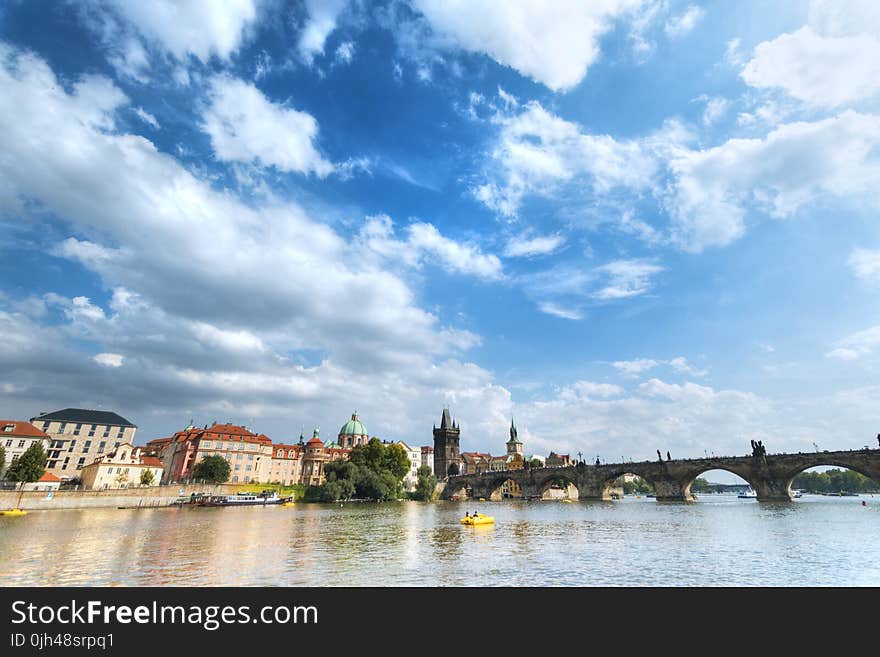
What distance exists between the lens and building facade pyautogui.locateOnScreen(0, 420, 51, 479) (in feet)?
286

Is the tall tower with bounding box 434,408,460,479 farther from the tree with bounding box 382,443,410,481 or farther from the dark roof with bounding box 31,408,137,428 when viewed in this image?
the dark roof with bounding box 31,408,137,428

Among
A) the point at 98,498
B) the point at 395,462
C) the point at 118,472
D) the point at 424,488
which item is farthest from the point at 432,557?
the point at 424,488

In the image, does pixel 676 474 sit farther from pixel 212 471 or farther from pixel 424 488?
pixel 212 471

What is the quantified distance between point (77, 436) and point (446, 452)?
127 metres

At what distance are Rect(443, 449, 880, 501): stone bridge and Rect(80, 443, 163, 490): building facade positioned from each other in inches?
3362

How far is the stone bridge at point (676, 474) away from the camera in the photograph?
256 feet

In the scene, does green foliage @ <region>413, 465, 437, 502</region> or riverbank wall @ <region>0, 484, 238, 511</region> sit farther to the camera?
green foliage @ <region>413, 465, 437, 502</region>

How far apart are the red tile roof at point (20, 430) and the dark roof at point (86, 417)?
13058 mm

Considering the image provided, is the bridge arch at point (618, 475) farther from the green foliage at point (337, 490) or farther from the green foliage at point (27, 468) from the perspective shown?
the green foliage at point (27, 468)

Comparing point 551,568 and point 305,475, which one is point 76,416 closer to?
point 305,475

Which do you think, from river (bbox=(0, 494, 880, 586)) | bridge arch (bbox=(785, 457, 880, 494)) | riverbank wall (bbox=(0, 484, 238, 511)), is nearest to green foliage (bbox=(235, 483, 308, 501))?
riverbank wall (bbox=(0, 484, 238, 511))
